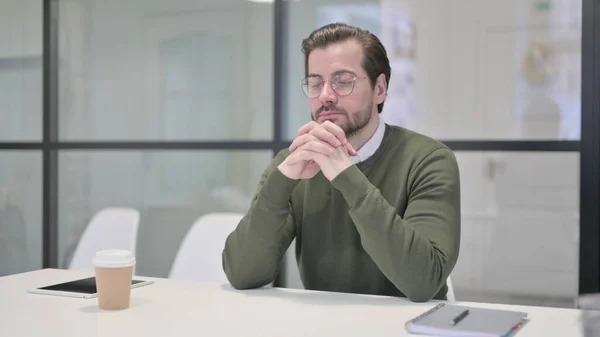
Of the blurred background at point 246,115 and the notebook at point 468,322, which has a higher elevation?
the blurred background at point 246,115

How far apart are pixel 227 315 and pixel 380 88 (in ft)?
3.40

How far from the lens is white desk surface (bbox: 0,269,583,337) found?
1.27 metres

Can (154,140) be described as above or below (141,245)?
above

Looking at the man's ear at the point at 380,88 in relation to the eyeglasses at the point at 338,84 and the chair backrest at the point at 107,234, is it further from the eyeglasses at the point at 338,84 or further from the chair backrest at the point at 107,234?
the chair backrest at the point at 107,234

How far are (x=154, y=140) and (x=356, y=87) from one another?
1.93m

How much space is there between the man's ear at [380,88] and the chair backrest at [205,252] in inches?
28.0

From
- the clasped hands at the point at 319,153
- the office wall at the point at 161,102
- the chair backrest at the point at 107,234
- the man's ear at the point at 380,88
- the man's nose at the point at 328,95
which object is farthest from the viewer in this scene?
the office wall at the point at 161,102

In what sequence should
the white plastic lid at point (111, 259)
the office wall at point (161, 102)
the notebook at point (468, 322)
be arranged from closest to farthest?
the notebook at point (468, 322)
the white plastic lid at point (111, 259)
the office wall at point (161, 102)

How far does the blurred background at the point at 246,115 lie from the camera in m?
2.82

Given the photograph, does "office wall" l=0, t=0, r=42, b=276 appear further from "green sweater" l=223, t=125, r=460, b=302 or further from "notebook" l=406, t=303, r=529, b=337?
"notebook" l=406, t=303, r=529, b=337

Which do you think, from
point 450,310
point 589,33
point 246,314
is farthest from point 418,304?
point 589,33

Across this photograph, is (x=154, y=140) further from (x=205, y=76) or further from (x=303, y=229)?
(x=303, y=229)

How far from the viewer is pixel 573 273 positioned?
2793mm

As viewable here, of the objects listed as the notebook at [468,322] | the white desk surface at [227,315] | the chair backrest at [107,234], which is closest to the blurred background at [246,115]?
the chair backrest at [107,234]
